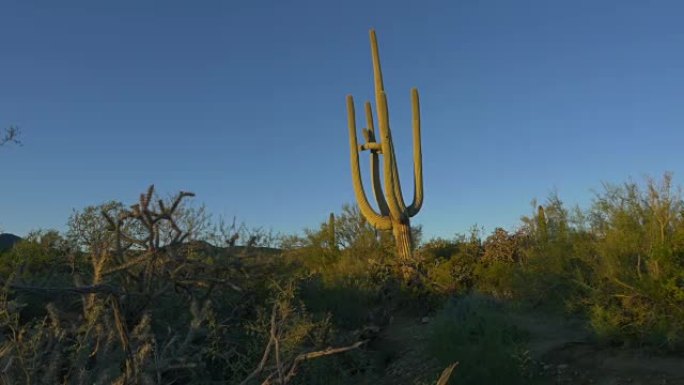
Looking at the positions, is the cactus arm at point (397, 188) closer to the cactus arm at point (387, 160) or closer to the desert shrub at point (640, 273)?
the cactus arm at point (387, 160)

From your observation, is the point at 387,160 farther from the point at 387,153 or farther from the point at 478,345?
the point at 478,345

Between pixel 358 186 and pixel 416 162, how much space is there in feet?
5.80

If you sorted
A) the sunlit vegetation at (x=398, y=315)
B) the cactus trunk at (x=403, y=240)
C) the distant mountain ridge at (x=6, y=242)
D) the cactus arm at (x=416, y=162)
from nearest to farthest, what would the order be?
the sunlit vegetation at (x=398, y=315), the distant mountain ridge at (x=6, y=242), the cactus trunk at (x=403, y=240), the cactus arm at (x=416, y=162)

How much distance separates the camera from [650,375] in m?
6.40

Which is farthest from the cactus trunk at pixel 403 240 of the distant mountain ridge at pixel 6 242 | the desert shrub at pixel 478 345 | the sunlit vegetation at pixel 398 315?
the distant mountain ridge at pixel 6 242

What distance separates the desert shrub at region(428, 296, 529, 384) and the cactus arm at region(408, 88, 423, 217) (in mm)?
7690

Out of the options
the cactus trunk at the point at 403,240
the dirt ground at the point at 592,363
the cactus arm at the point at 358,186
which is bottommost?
the dirt ground at the point at 592,363

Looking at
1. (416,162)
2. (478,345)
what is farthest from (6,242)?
(478,345)

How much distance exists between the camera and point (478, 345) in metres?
7.52

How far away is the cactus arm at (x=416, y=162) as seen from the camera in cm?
1692

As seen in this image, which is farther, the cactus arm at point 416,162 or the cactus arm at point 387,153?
the cactus arm at point 416,162

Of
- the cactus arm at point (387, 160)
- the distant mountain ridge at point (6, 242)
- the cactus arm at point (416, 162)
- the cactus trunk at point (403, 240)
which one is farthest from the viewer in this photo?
the cactus arm at point (416, 162)

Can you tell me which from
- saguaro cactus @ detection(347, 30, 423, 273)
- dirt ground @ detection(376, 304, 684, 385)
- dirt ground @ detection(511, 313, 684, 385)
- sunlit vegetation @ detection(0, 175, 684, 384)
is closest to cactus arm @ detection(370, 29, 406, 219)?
saguaro cactus @ detection(347, 30, 423, 273)

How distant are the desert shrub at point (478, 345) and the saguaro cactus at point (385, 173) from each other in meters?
6.71
